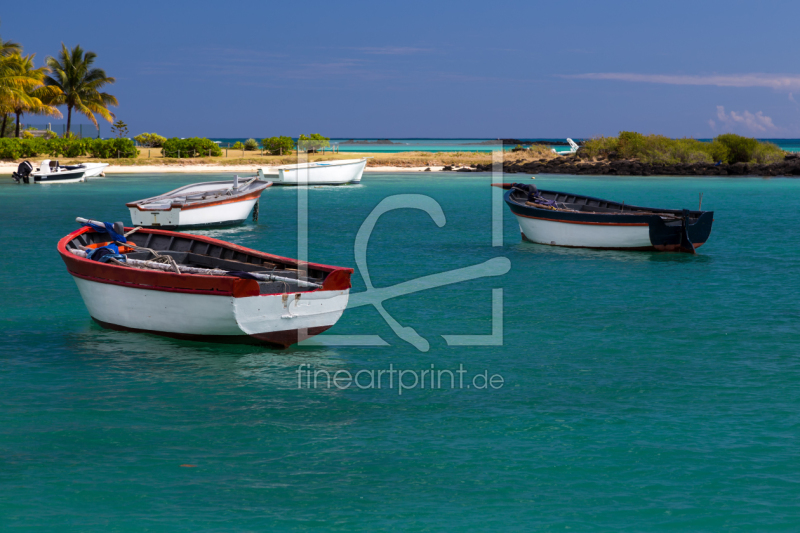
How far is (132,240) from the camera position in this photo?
1833 centimetres

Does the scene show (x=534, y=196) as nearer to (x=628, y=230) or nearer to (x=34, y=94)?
(x=628, y=230)

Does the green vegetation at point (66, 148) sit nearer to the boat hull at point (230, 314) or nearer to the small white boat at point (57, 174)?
the small white boat at point (57, 174)

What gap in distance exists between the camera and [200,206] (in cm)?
3322

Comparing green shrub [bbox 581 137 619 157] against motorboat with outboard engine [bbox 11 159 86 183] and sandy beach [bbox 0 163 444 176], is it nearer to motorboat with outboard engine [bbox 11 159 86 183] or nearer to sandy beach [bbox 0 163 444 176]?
sandy beach [bbox 0 163 444 176]

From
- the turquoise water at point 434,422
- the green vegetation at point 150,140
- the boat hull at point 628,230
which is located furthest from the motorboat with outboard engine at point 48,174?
the boat hull at point 628,230

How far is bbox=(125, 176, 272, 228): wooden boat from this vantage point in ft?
106

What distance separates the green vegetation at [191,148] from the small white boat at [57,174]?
22.4 metres

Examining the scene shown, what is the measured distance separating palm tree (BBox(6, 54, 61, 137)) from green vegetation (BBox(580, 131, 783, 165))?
2431 inches

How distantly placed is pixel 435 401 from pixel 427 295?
8.71 metres

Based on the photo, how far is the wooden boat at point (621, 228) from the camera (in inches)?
1067

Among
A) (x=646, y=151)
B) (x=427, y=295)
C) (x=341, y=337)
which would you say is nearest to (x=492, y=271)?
(x=427, y=295)

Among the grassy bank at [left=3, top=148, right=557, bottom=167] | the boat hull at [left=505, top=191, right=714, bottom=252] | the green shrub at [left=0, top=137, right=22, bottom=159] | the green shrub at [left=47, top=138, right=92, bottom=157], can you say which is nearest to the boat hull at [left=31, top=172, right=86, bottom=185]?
the green shrub at [left=0, top=137, right=22, bottom=159]

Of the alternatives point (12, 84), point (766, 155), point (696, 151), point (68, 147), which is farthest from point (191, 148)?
point (766, 155)

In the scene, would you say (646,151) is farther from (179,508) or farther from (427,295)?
(179,508)
